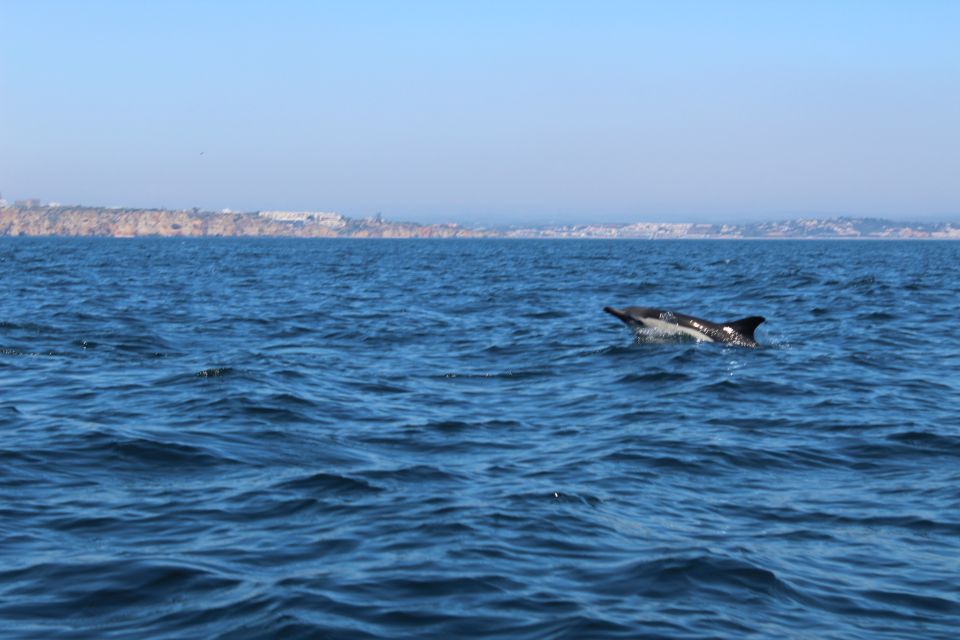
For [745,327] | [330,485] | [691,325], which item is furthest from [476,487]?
[691,325]

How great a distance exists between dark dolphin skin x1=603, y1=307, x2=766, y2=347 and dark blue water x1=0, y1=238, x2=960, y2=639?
501mm

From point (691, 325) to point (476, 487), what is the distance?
12852 millimetres

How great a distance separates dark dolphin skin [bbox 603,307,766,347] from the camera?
22172 mm

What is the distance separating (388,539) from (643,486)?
2.99 metres

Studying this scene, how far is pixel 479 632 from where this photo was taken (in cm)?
695

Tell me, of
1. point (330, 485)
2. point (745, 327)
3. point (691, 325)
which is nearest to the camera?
point (330, 485)

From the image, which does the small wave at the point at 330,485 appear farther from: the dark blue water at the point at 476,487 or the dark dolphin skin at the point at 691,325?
the dark dolphin skin at the point at 691,325

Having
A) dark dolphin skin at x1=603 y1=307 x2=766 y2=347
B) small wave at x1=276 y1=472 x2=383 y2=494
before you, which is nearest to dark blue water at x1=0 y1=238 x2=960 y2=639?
small wave at x1=276 y1=472 x2=383 y2=494

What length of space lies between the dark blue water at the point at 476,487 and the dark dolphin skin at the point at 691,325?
50 cm

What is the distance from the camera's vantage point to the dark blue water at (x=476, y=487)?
7.43 m

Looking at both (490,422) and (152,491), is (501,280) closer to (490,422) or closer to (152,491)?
(490,422)

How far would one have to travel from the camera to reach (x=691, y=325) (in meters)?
22.7

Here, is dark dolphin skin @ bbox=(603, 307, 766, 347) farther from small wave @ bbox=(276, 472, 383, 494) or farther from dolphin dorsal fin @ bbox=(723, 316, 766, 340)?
small wave @ bbox=(276, 472, 383, 494)

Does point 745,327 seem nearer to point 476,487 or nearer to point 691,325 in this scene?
point 691,325
